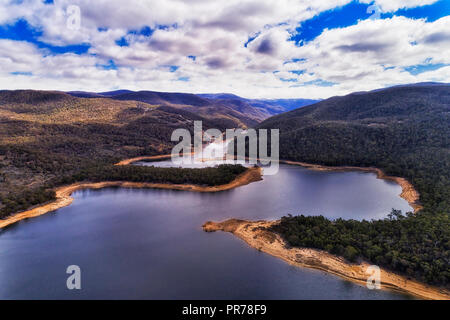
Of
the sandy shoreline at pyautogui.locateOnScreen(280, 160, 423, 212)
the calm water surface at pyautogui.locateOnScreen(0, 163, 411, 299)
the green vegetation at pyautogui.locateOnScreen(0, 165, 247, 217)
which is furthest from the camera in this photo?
the green vegetation at pyautogui.locateOnScreen(0, 165, 247, 217)

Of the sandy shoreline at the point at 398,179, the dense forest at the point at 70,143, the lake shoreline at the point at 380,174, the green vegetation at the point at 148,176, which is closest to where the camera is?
the sandy shoreline at the point at 398,179

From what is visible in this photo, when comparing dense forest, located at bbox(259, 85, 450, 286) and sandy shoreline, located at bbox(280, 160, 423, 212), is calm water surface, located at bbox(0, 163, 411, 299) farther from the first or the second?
dense forest, located at bbox(259, 85, 450, 286)

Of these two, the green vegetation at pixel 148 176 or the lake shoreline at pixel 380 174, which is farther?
the green vegetation at pixel 148 176

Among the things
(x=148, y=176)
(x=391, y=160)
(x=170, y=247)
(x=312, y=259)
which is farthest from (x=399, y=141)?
(x=170, y=247)

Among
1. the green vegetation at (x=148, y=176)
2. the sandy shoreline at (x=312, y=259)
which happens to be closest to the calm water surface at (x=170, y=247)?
the sandy shoreline at (x=312, y=259)

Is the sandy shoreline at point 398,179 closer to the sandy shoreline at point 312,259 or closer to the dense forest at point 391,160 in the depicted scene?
the dense forest at point 391,160

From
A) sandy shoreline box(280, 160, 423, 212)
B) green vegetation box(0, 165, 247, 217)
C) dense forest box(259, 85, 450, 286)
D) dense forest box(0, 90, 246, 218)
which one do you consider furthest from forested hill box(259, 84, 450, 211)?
dense forest box(0, 90, 246, 218)
